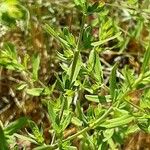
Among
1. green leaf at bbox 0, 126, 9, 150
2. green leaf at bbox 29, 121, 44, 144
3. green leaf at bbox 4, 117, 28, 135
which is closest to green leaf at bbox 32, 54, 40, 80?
green leaf at bbox 29, 121, 44, 144

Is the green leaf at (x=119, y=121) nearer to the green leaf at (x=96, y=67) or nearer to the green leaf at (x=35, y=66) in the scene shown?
the green leaf at (x=96, y=67)

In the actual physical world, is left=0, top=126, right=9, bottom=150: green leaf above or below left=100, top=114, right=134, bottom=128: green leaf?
above

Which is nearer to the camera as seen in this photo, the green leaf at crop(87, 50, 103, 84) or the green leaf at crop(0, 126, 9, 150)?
the green leaf at crop(0, 126, 9, 150)

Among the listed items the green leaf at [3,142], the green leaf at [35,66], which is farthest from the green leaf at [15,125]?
the green leaf at [35,66]

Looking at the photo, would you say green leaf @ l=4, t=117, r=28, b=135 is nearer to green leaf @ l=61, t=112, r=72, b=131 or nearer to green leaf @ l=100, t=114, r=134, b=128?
green leaf @ l=61, t=112, r=72, b=131

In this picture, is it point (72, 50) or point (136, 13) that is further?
point (136, 13)

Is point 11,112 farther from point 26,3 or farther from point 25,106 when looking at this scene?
point 26,3

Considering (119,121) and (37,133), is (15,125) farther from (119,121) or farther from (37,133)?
(119,121)

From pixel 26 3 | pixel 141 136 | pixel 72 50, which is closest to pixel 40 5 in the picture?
pixel 26 3

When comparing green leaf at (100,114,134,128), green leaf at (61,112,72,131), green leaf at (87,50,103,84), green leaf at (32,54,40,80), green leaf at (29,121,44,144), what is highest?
green leaf at (87,50,103,84)

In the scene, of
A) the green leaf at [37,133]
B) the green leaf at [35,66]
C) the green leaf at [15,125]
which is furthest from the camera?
the green leaf at [35,66]

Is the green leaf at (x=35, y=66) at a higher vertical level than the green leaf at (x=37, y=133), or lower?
higher
